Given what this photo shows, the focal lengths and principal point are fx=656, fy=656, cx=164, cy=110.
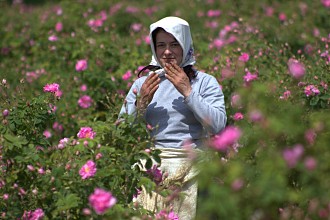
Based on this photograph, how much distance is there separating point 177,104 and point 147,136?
0.51 metres

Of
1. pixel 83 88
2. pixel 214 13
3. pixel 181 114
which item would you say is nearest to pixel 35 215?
pixel 181 114

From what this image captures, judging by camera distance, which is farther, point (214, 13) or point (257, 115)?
point (214, 13)

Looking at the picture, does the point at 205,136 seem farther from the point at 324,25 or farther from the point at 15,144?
Answer: the point at 324,25

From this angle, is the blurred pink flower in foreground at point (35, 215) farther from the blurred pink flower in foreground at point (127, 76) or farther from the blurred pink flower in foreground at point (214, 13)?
the blurred pink flower in foreground at point (214, 13)

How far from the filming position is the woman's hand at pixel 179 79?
3.17m

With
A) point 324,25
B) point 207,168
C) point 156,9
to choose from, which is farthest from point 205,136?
point 156,9

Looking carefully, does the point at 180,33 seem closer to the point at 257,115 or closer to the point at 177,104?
the point at 177,104

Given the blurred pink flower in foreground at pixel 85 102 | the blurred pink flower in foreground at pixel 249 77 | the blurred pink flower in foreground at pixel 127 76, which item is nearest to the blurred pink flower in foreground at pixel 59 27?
the blurred pink flower in foreground at pixel 85 102

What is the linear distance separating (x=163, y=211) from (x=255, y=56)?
2.68 metres

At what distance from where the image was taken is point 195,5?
8.44 m

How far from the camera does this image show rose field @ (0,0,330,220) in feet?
6.87

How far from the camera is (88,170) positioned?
2.62 metres

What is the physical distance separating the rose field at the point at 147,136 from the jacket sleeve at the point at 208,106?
108 millimetres

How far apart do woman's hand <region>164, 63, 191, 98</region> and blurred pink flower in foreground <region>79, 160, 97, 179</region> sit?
72cm
